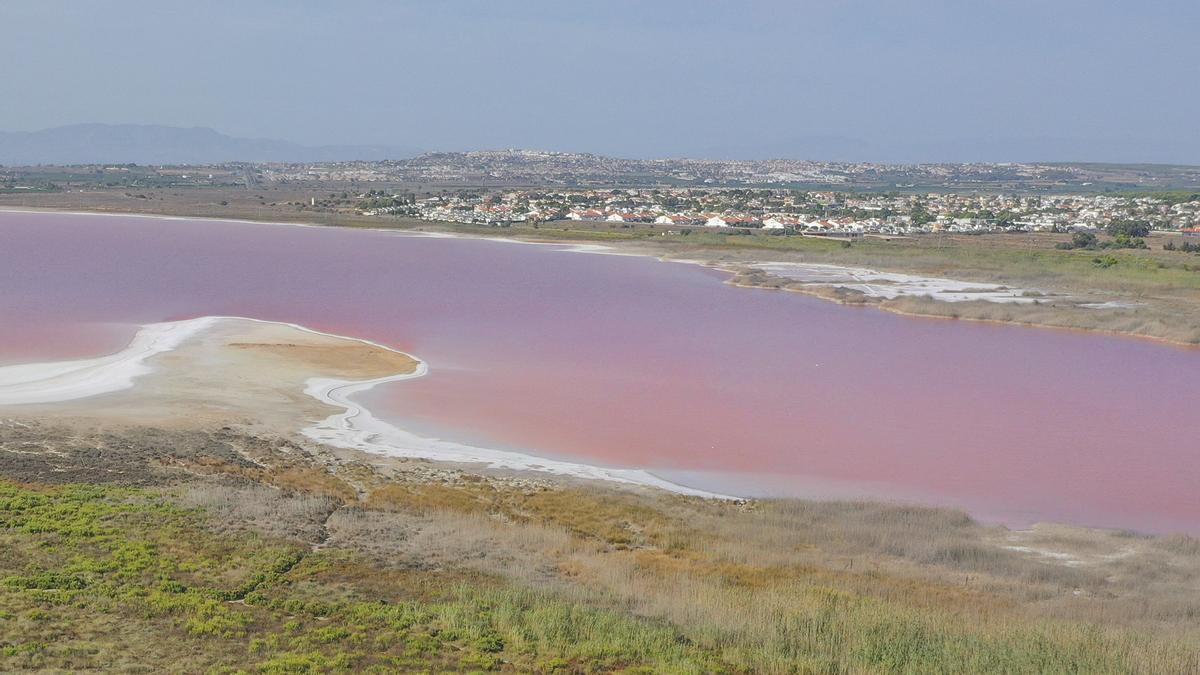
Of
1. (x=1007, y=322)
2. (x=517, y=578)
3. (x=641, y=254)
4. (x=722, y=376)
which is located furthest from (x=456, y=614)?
(x=641, y=254)

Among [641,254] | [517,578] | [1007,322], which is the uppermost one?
[517,578]

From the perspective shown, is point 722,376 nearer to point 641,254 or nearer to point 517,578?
point 517,578

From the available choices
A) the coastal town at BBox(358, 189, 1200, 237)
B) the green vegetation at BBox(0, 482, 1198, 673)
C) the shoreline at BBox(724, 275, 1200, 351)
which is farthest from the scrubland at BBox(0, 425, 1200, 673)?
the coastal town at BBox(358, 189, 1200, 237)

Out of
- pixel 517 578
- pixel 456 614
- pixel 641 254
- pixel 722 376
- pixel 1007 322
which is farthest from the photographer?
pixel 641 254

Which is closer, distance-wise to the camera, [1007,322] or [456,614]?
[456,614]

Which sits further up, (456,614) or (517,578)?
(456,614)

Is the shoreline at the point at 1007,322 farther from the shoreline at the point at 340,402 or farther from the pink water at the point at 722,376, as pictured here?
the shoreline at the point at 340,402

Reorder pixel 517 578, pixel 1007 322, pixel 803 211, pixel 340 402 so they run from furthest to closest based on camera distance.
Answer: pixel 803 211 → pixel 1007 322 → pixel 340 402 → pixel 517 578
